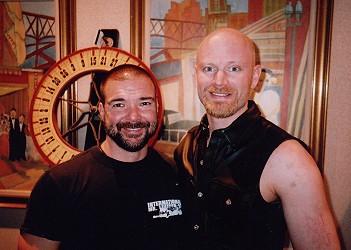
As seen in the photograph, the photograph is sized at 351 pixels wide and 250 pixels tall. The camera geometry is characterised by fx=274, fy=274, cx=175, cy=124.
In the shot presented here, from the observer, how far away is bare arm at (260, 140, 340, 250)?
103cm

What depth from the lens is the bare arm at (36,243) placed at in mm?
1224

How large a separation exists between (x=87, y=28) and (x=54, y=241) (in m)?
1.48

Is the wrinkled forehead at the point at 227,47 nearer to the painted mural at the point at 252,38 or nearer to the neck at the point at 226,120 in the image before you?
the neck at the point at 226,120

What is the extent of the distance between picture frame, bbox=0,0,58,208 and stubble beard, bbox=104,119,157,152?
Answer: 101 cm

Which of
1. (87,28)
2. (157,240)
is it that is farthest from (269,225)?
(87,28)

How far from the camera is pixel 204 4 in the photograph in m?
1.92

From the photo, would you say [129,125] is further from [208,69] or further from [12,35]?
[12,35]

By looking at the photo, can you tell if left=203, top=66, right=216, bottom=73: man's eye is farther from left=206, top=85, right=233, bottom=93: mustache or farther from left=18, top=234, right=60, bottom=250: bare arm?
left=18, top=234, right=60, bottom=250: bare arm

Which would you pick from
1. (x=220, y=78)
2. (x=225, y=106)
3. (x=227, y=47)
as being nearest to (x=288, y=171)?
(x=225, y=106)

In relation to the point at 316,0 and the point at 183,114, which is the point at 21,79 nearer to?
the point at 183,114

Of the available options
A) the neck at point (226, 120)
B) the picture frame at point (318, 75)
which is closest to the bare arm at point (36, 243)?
the neck at point (226, 120)

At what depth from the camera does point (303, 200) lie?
1.04m

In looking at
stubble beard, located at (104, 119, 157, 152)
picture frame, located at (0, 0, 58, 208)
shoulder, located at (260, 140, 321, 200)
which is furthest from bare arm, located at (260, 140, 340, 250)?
picture frame, located at (0, 0, 58, 208)

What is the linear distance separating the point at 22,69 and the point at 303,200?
2058 mm
